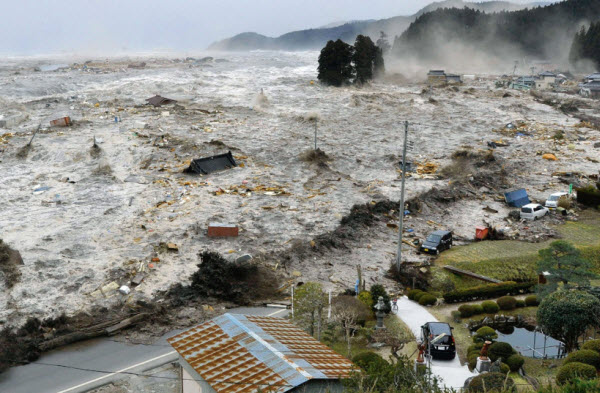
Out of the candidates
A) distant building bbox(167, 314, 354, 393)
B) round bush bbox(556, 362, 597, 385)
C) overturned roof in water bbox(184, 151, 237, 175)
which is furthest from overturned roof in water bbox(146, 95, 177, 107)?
round bush bbox(556, 362, 597, 385)

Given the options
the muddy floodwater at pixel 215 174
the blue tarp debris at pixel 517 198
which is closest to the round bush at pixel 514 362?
the muddy floodwater at pixel 215 174

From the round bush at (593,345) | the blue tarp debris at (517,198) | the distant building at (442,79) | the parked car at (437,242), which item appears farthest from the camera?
the distant building at (442,79)

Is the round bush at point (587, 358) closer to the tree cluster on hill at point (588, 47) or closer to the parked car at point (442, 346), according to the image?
the parked car at point (442, 346)

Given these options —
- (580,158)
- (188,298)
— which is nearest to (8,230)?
(188,298)

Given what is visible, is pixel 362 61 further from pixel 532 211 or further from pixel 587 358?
pixel 587 358

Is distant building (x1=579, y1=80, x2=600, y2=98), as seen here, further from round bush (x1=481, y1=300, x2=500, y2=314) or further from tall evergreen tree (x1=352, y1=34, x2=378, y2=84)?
round bush (x1=481, y1=300, x2=500, y2=314)

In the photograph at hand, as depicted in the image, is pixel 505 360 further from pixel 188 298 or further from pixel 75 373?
pixel 75 373

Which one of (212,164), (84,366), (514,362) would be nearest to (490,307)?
(514,362)
